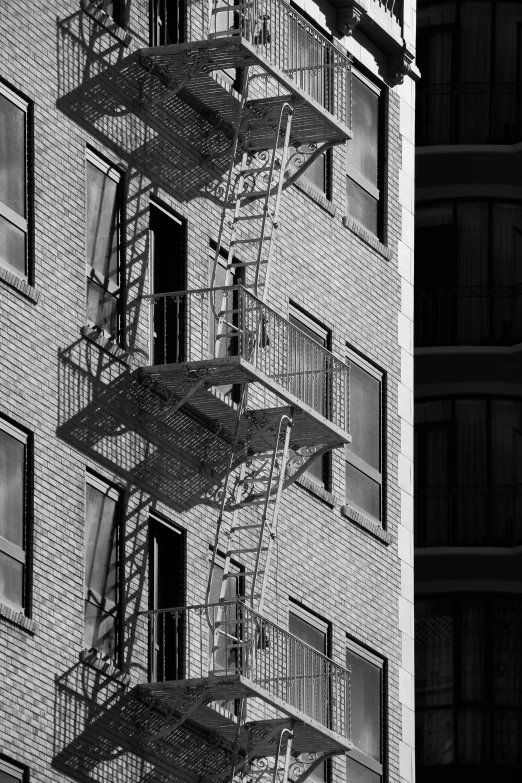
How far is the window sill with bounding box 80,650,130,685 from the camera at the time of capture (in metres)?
33.7

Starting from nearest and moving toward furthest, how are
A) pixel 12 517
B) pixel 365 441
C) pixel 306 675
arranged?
pixel 12 517 → pixel 306 675 → pixel 365 441

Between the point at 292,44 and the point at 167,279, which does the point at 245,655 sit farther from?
the point at 292,44

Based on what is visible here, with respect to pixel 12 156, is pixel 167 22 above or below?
above

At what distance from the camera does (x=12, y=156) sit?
1335 inches

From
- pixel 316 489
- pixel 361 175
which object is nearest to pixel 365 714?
pixel 316 489

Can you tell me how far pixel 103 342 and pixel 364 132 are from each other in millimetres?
10489

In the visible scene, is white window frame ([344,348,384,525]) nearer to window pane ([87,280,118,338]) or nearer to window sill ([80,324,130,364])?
window pane ([87,280,118,338])

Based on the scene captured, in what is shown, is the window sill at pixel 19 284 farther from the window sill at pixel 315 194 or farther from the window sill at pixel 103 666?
the window sill at pixel 315 194

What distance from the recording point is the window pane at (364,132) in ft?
144
